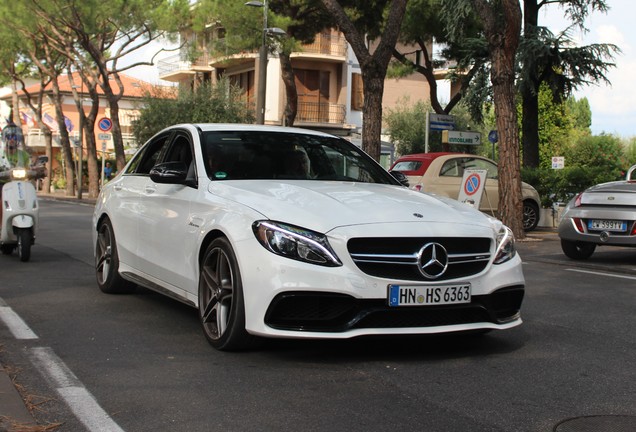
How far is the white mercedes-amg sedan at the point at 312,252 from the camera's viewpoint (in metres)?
5.15

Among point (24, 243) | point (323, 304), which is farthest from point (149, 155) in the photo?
point (24, 243)

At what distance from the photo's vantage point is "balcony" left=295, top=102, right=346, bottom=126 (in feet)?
160

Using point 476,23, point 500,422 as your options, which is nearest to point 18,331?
point 500,422

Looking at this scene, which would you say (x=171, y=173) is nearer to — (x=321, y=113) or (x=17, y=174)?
(x=17, y=174)

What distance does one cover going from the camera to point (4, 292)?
8.32 m

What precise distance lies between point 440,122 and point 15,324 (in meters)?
21.1

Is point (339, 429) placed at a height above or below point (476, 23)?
below

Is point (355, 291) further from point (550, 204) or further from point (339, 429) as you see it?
point (550, 204)

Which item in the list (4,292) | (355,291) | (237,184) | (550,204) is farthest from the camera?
(550,204)

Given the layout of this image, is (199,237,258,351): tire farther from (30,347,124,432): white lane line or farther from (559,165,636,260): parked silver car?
(559,165,636,260): parked silver car

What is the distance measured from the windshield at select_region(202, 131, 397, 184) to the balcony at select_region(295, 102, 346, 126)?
41.5 m

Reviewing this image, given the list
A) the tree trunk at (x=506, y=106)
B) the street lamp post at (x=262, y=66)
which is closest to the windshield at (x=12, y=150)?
the tree trunk at (x=506, y=106)

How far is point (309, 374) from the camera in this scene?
16.7 feet

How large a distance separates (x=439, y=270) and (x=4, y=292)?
477cm
